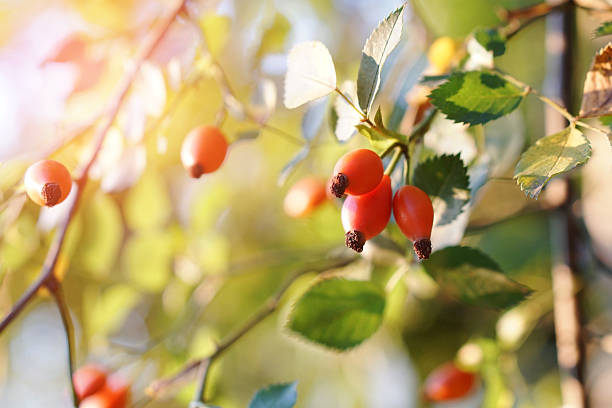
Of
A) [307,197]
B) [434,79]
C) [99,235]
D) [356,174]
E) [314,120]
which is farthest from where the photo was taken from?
[99,235]

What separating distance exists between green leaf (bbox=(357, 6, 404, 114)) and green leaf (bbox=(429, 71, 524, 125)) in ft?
0.17

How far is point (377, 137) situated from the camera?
0.42m

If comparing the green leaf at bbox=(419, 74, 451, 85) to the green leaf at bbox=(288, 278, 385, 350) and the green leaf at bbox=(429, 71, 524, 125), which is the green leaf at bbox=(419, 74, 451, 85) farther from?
the green leaf at bbox=(288, 278, 385, 350)

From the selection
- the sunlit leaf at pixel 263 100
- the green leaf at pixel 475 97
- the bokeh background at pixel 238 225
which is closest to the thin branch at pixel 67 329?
the bokeh background at pixel 238 225

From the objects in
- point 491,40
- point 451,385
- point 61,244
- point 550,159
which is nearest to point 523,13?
point 491,40

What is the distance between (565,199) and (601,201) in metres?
0.43

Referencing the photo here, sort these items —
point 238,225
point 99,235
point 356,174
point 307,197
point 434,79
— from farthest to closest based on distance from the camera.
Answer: point 238,225, point 99,235, point 307,197, point 434,79, point 356,174

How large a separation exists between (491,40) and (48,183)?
1.25 feet

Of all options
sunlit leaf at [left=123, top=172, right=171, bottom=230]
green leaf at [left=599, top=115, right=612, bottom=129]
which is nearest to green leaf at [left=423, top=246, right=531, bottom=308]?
green leaf at [left=599, top=115, right=612, bottom=129]

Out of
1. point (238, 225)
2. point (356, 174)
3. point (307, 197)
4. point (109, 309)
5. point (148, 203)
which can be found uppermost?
point (356, 174)

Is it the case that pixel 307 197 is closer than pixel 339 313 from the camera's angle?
No

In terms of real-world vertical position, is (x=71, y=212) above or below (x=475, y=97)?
below

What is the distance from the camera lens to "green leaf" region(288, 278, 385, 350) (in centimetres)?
50

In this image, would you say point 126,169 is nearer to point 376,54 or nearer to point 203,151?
point 203,151
